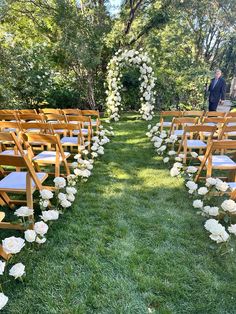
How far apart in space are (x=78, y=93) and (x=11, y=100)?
10.5 feet

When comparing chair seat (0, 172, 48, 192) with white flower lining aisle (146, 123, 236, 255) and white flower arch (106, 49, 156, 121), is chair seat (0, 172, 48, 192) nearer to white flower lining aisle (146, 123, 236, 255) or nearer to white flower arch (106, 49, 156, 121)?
white flower lining aisle (146, 123, 236, 255)

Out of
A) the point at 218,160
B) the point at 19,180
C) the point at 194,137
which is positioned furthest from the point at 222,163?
the point at 19,180

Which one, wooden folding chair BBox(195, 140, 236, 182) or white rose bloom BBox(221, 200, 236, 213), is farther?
wooden folding chair BBox(195, 140, 236, 182)

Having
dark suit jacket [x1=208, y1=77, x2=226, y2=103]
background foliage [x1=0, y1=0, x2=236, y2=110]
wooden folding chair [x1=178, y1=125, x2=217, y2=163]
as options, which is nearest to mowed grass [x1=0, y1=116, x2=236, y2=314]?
wooden folding chair [x1=178, y1=125, x2=217, y2=163]

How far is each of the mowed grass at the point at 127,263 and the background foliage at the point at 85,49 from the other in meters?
6.32

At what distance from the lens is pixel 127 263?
247cm

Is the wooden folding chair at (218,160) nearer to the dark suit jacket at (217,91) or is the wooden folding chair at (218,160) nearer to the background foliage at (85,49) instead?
the dark suit jacket at (217,91)

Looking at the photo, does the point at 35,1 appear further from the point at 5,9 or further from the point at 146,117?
the point at 146,117

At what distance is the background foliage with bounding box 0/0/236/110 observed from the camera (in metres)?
9.32

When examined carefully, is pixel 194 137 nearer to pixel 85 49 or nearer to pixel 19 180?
pixel 19 180

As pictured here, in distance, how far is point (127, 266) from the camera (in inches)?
96.0

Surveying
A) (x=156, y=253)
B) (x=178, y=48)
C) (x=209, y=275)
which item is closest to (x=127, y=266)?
(x=156, y=253)

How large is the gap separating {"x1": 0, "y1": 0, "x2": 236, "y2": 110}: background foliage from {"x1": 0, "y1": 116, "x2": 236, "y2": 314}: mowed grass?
20.7 ft

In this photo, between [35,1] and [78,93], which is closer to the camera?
[35,1]
